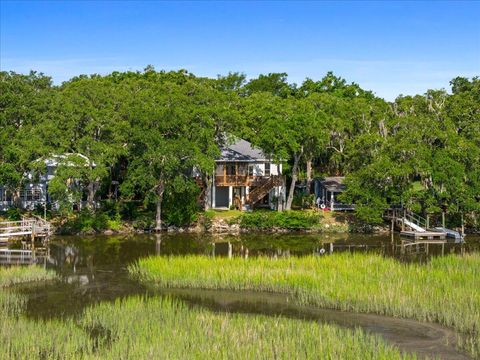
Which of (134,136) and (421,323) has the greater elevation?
(134,136)

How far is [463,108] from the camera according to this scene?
193ft

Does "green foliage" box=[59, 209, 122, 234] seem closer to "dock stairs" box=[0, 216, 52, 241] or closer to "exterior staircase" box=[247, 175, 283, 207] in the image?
"dock stairs" box=[0, 216, 52, 241]

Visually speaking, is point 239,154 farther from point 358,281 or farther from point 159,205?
point 358,281

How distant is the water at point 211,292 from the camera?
2219 centimetres

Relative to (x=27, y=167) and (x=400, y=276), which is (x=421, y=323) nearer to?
(x=400, y=276)

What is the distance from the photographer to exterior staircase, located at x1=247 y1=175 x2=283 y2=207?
200 feet

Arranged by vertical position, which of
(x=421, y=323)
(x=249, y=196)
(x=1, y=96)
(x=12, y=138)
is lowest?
(x=421, y=323)

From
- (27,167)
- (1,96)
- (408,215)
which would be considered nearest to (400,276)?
(408,215)

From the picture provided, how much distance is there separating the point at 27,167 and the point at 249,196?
2235 centimetres

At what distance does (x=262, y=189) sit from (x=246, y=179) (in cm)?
197

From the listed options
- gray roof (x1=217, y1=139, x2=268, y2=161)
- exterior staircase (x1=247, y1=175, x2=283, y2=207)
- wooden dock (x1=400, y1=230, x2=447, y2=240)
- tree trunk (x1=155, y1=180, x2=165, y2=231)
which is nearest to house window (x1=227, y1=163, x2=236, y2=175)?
gray roof (x1=217, y1=139, x2=268, y2=161)

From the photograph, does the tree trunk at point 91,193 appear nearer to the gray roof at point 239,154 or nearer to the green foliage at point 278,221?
the green foliage at point 278,221

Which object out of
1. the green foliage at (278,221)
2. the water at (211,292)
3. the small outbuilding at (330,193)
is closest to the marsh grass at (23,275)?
the water at (211,292)

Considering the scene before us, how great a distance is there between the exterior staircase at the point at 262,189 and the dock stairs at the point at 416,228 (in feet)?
39.4
